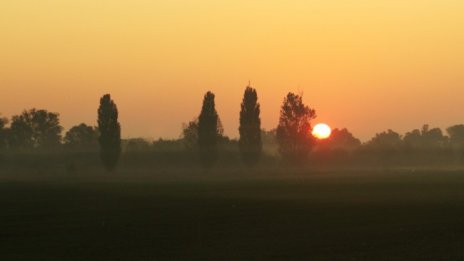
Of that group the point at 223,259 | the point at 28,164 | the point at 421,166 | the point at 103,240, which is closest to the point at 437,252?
the point at 223,259

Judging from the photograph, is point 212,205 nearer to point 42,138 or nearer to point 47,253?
point 47,253

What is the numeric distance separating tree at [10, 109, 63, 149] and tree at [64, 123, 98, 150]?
11.9 ft

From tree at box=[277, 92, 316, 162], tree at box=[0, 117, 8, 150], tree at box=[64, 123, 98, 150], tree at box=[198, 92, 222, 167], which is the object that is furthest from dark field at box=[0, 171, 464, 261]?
tree at box=[64, 123, 98, 150]

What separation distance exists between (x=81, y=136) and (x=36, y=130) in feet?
37.4

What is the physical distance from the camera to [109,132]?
11225cm

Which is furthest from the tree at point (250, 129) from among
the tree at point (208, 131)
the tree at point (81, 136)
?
the tree at point (81, 136)

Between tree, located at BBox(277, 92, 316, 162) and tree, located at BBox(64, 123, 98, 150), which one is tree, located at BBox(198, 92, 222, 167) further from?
tree, located at BBox(64, 123, 98, 150)

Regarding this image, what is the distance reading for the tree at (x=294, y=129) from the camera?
117250 millimetres

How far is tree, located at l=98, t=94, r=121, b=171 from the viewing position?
10988 centimetres

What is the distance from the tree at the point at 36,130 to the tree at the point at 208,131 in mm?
64993

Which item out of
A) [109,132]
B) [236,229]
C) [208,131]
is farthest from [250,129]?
[236,229]

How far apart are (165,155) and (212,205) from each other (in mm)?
83630

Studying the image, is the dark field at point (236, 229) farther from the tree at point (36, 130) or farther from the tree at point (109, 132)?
the tree at point (36, 130)

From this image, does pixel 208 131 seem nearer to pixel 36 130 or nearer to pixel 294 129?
pixel 294 129
